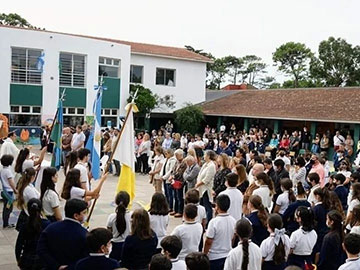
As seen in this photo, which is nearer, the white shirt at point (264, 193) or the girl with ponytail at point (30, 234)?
the girl with ponytail at point (30, 234)

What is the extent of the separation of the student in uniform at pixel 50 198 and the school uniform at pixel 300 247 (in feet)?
9.80

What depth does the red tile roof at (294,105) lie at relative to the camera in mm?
23219

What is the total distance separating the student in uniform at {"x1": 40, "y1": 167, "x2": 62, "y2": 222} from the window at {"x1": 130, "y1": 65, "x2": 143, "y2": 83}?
960 inches

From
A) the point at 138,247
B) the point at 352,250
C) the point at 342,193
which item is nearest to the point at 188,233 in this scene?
the point at 138,247

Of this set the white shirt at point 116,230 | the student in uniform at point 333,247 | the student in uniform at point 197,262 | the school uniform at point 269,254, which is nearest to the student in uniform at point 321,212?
the student in uniform at point 333,247

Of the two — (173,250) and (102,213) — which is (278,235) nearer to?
(173,250)

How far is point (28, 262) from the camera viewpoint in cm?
467

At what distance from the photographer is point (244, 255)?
4266mm

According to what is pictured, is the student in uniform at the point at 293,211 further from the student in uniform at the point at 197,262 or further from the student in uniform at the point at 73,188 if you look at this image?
the student in uniform at the point at 197,262

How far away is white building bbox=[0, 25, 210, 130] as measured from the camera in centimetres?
2392

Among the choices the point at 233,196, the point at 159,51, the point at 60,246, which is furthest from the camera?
the point at 159,51

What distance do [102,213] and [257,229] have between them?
527 cm

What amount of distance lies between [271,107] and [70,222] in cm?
2395

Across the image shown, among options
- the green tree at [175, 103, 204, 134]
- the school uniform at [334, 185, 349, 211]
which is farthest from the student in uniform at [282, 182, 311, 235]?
the green tree at [175, 103, 204, 134]
